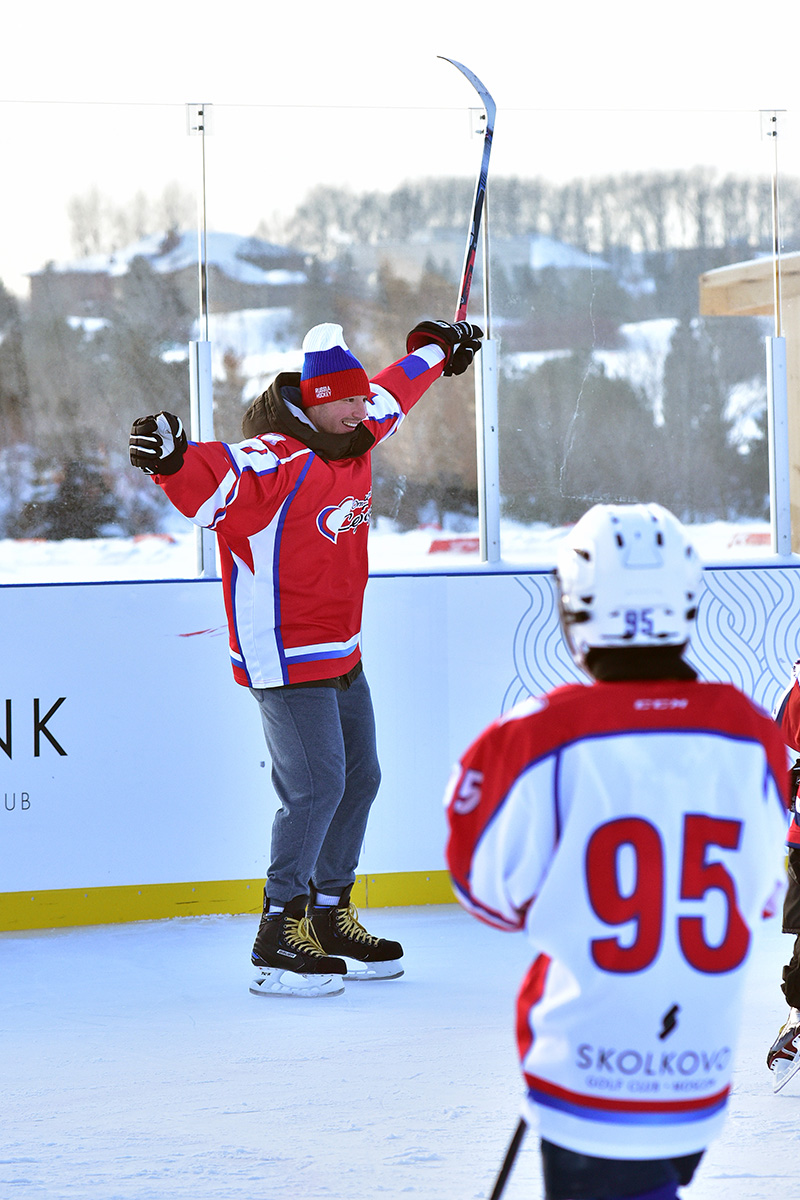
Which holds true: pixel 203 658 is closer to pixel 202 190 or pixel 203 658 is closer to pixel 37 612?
pixel 37 612

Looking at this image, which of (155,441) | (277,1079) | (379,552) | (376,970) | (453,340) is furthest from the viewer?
(379,552)

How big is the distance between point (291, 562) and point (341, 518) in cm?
15

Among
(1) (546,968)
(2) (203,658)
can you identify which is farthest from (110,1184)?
(2) (203,658)

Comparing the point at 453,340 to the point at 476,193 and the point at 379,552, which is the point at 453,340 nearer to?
the point at 476,193

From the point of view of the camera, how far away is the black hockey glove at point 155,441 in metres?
2.72

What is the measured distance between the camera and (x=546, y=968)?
3.88ft

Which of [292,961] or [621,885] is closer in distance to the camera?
→ [621,885]

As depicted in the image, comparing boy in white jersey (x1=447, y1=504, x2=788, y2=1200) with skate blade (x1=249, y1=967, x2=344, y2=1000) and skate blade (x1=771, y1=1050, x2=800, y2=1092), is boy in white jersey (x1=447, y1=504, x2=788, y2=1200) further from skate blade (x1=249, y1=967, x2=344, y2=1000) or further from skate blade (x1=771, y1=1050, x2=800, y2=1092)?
skate blade (x1=249, y1=967, x2=344, y2=1000)

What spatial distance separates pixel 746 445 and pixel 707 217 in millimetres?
715

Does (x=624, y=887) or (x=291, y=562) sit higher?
(x=291, y=562)

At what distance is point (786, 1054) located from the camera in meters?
2.30

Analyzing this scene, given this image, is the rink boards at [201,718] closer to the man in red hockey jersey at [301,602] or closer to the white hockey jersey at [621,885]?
the man in red hockey jersey at [301,602]

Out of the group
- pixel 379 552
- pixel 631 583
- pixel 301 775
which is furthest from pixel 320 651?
pixel 631 583

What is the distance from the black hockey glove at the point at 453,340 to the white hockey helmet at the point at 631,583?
7.71 feet
